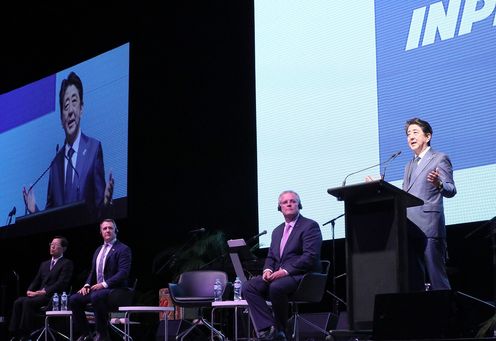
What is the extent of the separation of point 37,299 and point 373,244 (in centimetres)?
488

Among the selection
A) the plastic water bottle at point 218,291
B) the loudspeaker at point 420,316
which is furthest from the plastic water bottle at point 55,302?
the loudspeaker at point 420,316

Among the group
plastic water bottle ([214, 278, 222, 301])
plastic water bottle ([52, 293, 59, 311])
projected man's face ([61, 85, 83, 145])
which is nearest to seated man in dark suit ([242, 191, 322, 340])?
plastic water bottle ([214, 278, 222, 301])

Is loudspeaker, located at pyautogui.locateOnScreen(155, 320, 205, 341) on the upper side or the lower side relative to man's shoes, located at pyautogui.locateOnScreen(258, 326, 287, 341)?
lower

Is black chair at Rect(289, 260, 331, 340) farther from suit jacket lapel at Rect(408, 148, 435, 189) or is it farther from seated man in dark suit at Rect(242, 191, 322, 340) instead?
suit jacket lapel at Rect(408, 148, 435, 189)

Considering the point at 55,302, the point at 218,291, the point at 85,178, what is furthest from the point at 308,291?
the point at 85,178

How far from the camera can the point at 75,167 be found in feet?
29.6

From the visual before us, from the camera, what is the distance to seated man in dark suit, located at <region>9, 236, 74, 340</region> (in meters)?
7.73

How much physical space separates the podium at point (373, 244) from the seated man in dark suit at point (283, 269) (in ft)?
4.55

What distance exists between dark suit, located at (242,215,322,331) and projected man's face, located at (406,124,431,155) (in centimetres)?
116

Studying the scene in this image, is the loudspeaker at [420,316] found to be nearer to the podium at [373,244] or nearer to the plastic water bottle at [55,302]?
the podium at [373,244]

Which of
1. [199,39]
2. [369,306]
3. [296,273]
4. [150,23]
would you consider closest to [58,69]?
[150,23]

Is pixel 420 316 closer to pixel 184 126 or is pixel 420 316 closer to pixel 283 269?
pixel 283 269

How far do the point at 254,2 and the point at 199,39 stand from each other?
1203 mm

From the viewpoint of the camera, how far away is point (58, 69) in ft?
33.7
